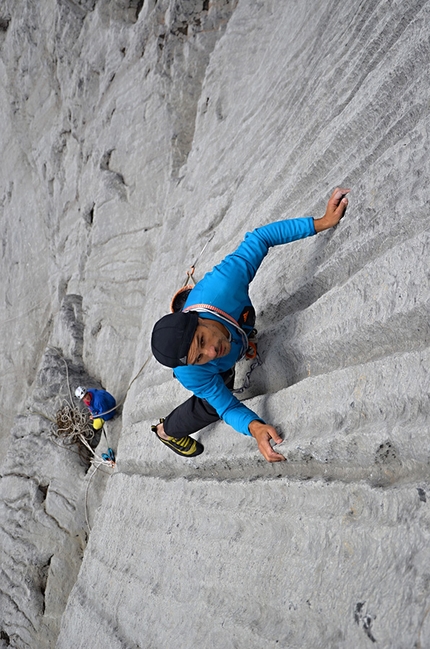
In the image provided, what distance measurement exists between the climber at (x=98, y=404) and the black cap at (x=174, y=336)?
7.77 feet

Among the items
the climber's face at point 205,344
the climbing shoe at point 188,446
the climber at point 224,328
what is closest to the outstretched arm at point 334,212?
the climber at point 224,328

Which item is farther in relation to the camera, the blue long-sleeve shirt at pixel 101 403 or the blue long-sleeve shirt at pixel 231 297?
the blue long-sleeve shirt at pixel 101 403

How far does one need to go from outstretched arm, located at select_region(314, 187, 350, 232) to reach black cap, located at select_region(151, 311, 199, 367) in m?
0.69

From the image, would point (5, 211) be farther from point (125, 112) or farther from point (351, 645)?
point (351, 645)

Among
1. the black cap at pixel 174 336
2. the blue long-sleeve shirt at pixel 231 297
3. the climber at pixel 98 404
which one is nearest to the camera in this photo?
the black cap at pixel 174 336

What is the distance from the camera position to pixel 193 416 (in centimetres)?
253

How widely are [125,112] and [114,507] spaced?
3.83 meters

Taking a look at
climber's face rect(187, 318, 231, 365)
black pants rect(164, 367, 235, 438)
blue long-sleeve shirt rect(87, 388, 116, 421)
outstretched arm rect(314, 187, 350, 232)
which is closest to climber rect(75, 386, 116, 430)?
blue long-sleeve shirt rect(87, 388, 116, 421)

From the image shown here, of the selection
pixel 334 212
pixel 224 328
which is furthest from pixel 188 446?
pixel 334 212

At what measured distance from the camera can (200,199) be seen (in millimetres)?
4012

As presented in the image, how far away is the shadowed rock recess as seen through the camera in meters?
1.66

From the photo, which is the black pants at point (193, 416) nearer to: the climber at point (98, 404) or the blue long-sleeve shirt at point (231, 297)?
the blue long-sleeve shirt at point (231, 297)

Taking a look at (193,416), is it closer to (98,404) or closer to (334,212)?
(334,212)

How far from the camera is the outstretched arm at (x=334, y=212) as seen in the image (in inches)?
86.0
